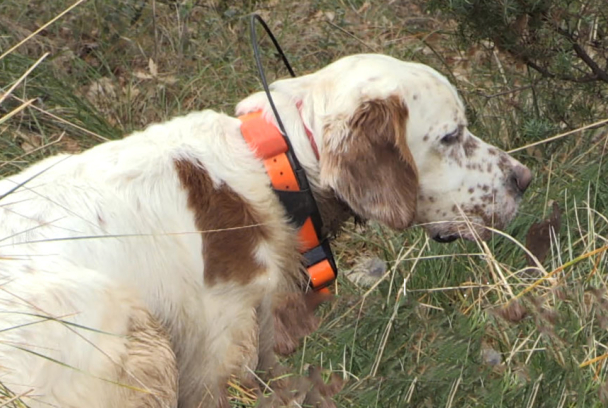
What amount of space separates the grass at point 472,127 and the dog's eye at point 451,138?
39cm

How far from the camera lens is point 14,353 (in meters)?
2.82

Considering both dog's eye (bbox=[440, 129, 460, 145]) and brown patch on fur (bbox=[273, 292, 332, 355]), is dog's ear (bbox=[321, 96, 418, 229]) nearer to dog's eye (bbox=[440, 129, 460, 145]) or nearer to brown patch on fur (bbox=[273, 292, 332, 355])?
dog's eye (bbox=[440, 129, 460, 145])

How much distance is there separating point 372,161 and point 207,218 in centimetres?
52

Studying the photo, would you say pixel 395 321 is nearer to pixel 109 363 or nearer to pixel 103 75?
pixel 109 363

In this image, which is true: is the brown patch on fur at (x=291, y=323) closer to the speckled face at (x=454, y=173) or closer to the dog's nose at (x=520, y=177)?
the speckled face at (x=454, y=173)

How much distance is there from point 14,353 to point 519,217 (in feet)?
6.67


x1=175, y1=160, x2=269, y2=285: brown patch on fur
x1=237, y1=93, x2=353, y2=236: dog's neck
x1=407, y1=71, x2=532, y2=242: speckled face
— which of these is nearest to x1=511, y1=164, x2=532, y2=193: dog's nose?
x1=407, y1=71, x2=532, y2=242: speckled face

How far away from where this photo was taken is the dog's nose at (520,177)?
3525mm

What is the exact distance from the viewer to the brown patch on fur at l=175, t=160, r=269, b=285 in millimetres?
3217

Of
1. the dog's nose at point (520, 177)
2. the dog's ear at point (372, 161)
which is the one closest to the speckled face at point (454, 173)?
the dog's nose at point (520, 177)

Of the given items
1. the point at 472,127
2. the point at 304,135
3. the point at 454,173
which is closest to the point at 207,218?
the point at 304,135

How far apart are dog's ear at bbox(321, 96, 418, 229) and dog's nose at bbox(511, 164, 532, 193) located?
0.40 metres

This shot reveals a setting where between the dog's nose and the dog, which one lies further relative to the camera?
the dog's nose

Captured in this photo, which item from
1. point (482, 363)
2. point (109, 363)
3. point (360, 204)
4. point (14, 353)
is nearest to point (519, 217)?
point (360, 204)
